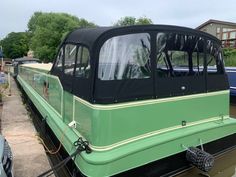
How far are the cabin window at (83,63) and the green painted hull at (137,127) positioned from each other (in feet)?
1.00

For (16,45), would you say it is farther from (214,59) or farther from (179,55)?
(179,55)

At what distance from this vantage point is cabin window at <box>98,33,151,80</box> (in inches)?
123

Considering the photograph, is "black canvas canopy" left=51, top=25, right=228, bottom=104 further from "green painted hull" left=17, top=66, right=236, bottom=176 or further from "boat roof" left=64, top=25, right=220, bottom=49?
"green painted hull" left=17, top=66, right=236, bottom=176

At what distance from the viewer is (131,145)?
3.15m

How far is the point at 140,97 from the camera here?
323 cm

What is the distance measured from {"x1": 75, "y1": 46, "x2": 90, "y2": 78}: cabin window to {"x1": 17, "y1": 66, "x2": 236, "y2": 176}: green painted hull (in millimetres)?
306

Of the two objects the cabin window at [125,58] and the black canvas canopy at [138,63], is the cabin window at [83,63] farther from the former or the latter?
the cabin window at [125,58]

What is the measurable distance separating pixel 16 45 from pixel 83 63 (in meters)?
70.5

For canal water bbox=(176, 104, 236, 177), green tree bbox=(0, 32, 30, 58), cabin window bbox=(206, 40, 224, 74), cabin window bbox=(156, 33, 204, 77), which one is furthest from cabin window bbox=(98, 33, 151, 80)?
green tree bbox=(0, 32, 30, 58)

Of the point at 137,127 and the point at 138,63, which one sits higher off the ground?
the point at 138,63

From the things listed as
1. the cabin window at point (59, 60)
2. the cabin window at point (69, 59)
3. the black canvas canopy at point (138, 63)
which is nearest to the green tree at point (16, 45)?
the cabin window at point (59, 60)

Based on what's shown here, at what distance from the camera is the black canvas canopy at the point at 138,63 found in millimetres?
3105

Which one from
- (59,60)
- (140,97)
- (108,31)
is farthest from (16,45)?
(140,97)

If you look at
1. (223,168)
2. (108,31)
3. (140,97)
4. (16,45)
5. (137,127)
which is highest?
(16,45)
